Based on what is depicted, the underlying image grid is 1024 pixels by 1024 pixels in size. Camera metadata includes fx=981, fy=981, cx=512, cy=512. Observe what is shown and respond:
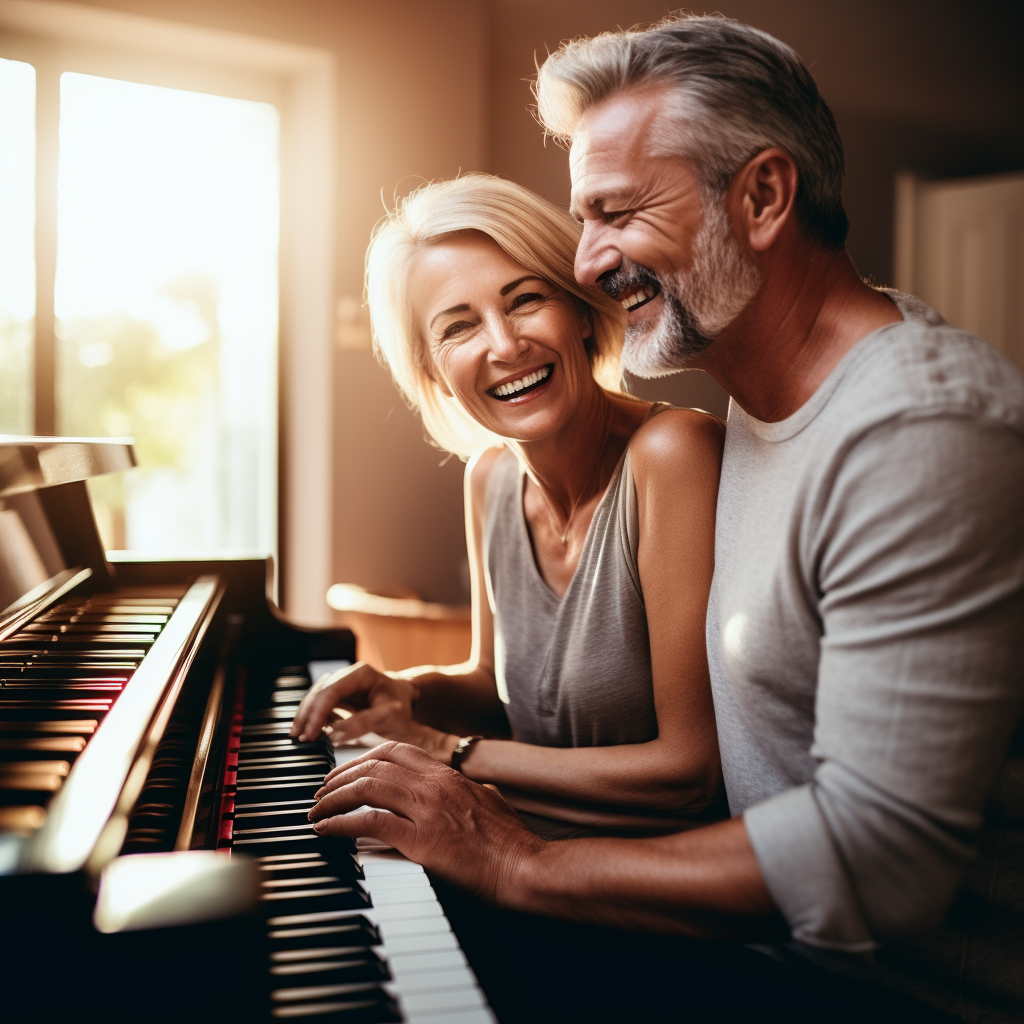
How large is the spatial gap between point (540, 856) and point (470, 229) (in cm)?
94

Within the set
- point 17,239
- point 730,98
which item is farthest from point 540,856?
point 17,239

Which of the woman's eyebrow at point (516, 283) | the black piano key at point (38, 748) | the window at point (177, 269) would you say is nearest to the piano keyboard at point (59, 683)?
the black piano key at point (38, 748)

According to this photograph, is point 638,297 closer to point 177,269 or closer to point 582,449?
point 582,449

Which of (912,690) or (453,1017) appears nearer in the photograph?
(453,1017)

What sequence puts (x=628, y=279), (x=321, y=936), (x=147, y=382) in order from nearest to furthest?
(x=321, y=936)
(x=628, y=279)
(x=147, y=382)

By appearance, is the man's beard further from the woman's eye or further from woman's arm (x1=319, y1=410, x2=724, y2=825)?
the woman's eye

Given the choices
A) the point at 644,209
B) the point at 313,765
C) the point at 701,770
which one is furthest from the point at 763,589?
the point at 313,765

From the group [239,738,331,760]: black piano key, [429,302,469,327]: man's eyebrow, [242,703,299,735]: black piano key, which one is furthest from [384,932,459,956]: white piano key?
[429,302,469,327]: man's eyebrow

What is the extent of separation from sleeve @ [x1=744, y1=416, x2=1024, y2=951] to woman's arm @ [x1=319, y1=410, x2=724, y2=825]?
1.37 feet

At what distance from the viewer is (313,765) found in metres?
1.24

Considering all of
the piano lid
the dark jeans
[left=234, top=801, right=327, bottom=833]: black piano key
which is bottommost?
the dark jeans

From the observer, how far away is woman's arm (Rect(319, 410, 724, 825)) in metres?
1.32

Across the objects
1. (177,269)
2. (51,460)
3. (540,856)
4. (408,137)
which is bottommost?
(540,856)

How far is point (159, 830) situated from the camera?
3.01 feet
